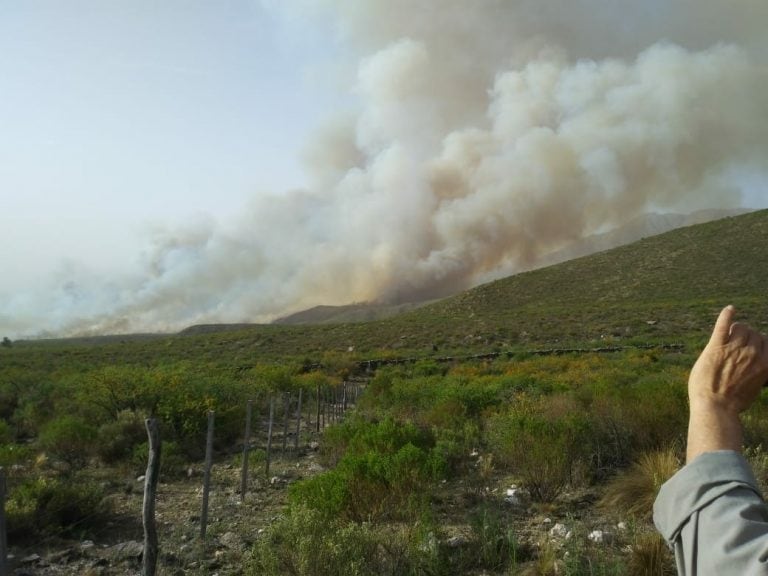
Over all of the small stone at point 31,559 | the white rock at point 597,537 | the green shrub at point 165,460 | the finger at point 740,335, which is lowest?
the white rock at point 597,537

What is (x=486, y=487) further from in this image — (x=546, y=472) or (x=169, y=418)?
(x=169, y=418)

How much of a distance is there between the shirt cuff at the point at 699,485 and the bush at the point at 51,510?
7376 millimetres

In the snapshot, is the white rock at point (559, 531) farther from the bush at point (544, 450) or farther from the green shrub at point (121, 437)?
the green shrub at point (121, 437)

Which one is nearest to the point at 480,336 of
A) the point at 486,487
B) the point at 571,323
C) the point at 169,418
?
the point at 571,323

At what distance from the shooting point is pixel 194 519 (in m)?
7.24

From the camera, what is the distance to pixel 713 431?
1366 mm

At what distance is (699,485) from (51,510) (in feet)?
25.9

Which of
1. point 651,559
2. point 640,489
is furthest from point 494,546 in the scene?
point 640,489

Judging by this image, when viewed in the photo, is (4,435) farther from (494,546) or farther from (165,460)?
(494,546)

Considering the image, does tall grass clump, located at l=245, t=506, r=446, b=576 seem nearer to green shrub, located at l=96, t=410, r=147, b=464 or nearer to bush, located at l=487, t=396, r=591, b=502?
bush, located at l=487, t=396, r=591, b=502

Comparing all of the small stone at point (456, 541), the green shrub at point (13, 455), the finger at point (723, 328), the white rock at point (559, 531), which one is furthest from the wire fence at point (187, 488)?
the finger at point (723, 328)

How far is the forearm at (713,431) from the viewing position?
134 cm

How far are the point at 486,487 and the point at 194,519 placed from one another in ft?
12.2

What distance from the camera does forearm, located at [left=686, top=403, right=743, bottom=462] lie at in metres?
1.34
